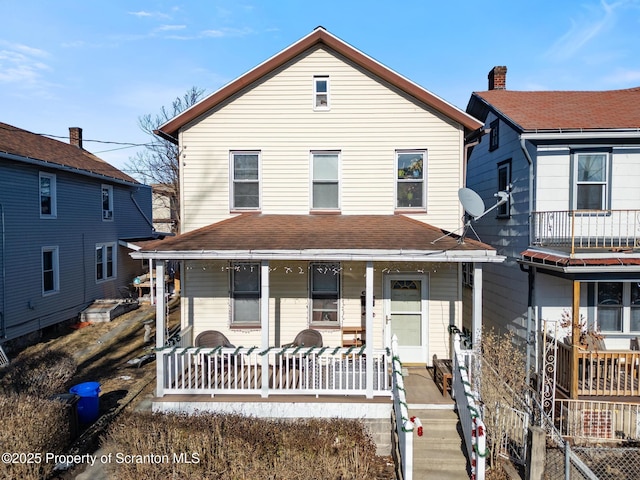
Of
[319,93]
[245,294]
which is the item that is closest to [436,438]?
[245,294]

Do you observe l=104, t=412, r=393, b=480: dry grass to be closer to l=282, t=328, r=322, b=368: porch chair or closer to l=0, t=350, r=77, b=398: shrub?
l=0, t=350, r=77, b=398: shrub

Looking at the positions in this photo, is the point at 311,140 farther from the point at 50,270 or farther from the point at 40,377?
the point at 50,270

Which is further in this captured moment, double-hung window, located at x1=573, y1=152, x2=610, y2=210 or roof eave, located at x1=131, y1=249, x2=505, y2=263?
double-hung window, located at x1=573, y1=152, x2=610, y2=210

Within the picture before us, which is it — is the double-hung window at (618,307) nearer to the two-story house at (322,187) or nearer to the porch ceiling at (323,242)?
the two-story house at (322,187)

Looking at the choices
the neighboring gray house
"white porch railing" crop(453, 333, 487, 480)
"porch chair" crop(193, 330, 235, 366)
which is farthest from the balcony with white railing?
the neighboring gray house

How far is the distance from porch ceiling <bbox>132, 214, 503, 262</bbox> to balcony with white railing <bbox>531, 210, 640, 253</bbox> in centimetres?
251

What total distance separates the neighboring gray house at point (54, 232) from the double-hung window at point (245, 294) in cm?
854

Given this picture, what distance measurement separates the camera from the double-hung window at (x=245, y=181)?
33.8 ft

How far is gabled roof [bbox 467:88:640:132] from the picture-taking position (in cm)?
988

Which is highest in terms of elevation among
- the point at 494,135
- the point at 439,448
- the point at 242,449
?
the point at 494,135

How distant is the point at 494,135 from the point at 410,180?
15.0 ft

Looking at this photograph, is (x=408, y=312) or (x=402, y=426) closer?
(x=402, y=426)

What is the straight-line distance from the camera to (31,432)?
5.70 m

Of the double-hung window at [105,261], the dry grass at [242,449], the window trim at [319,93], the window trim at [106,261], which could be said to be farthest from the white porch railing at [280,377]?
the double-hung window at [105,261]
